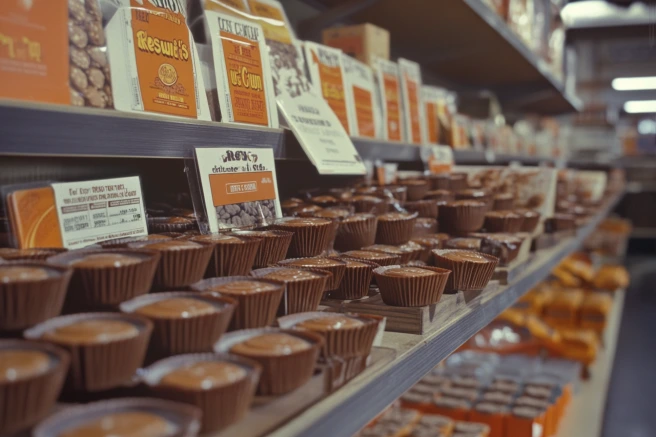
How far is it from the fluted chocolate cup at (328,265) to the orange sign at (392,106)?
98 centimetres

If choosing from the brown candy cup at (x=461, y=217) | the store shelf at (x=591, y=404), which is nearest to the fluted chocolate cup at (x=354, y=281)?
the brown candy cup at (x=461, y=217)

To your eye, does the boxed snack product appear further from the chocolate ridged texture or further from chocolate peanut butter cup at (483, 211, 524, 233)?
chocolate peanut butter cup at (483, 211, 524, 233)

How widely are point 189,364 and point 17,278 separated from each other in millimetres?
195

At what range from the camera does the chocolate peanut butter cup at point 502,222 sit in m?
1.74

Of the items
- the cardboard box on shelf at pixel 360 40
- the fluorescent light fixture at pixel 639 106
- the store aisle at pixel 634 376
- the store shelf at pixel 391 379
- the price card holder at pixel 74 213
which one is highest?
the fluorescent light fixture at pixel 639 106

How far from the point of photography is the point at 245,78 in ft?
3.99

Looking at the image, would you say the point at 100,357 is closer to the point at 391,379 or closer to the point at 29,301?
the point at 29,301

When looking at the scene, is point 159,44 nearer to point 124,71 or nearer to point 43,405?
point 124,71

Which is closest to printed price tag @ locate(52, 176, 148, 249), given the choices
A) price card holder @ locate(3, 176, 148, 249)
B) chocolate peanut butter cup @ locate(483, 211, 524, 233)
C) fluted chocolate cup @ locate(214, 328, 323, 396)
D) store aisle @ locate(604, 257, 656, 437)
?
price card holder @ locate(3, 176, 148, 249)

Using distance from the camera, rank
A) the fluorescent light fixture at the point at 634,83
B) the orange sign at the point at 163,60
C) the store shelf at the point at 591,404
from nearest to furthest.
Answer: the orange sign at the point at 163,60
the store shelf at the point at 591,404
the fluorescent light fixture at the point at 634,83

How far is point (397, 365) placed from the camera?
838mm

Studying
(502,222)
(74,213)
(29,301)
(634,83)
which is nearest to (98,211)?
(74,213)

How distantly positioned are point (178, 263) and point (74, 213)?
18 cm

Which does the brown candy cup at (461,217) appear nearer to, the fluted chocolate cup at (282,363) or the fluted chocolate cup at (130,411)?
the fluted chocolate cup at (282,363)
